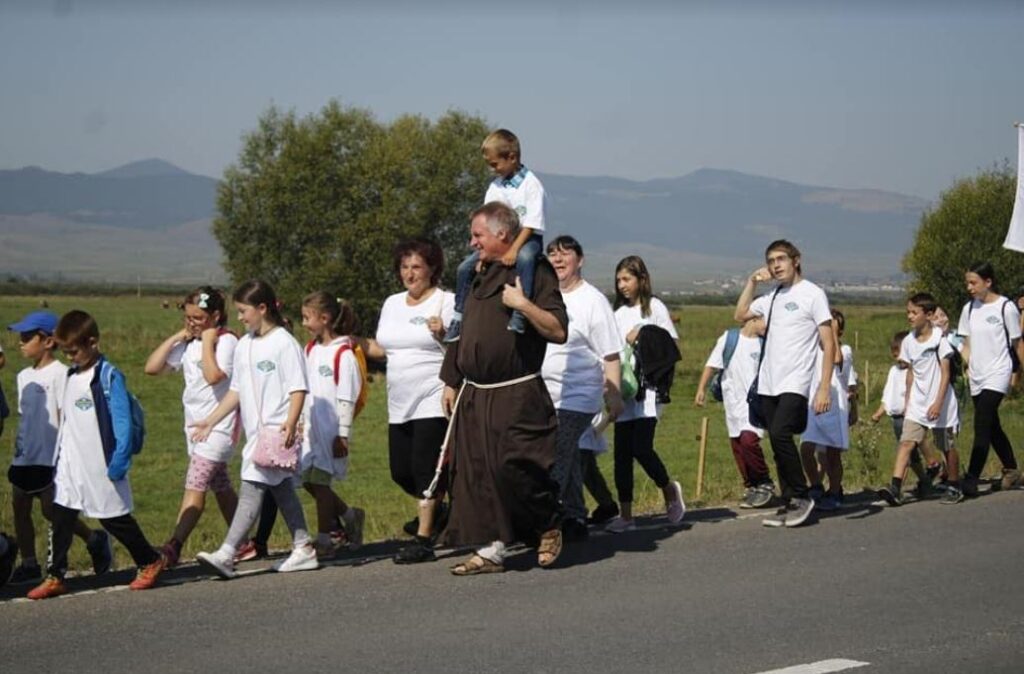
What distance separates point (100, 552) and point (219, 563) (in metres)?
0.82

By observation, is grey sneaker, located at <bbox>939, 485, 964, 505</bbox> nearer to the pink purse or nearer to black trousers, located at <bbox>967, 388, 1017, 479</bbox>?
black trousers, located at <bbox>967, 388, 1017, 479</bbox>

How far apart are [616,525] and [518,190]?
2600 mm

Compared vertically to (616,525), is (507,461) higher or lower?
higher

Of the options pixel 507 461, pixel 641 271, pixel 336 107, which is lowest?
pixel 507 461

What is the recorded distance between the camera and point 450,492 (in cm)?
916

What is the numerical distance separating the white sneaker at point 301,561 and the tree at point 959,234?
139 feet

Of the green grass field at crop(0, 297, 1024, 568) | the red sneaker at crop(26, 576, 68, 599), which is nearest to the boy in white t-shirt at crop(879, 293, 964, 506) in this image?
the green grass field at crop(0, 297, 1024, 568)

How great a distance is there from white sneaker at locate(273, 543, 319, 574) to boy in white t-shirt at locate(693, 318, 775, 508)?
13.6ft

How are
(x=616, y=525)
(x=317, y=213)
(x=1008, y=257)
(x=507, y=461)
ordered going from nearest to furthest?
(x=507, y=461)
(x=616, y=525)
(x=1008, y=257)
(x=317, y=213)

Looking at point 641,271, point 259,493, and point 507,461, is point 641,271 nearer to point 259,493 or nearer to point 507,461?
point 507,461

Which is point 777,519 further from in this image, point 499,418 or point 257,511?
point 257,511

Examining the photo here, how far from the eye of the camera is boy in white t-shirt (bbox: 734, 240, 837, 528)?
10867 millimetres

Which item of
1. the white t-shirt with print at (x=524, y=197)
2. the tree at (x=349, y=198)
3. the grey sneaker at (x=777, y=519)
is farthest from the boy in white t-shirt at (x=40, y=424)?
A: the tree at (x=349, y=198)

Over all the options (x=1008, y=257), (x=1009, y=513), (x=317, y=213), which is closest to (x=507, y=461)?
(x=1009, y=513)
